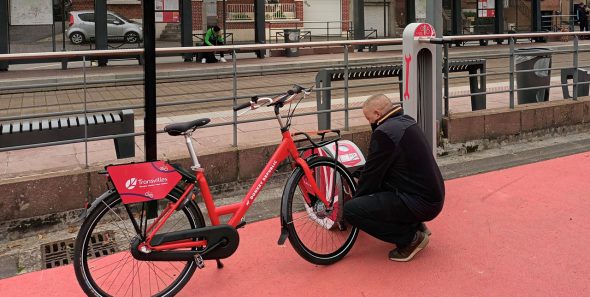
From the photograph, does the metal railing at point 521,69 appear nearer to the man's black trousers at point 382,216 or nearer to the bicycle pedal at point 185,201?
the man's black trousers at point 382,216

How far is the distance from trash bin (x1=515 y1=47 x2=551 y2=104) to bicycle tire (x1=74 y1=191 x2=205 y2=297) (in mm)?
6277

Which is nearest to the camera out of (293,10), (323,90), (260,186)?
(260,186)

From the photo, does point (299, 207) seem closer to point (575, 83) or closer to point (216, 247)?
point (216, 247)

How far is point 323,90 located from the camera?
650 cm

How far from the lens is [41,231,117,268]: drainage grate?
4309mm

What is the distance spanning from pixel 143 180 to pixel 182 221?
0.39 meters

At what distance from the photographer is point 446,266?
13.3 feet

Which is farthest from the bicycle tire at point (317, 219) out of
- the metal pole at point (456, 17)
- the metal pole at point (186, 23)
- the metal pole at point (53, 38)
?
the metal pole at point (456, 17)

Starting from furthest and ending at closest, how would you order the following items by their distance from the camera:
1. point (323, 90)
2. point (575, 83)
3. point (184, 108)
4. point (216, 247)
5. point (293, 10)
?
point (293, 10) < point (184, 108) < point (575, 83) < point (323, 90) < point (216, 247)

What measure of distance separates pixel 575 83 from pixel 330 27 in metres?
28.8

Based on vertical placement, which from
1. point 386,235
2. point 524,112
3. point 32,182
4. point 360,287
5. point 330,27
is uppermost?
point 330,27

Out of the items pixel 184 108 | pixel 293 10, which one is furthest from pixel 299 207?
pixel 293 10

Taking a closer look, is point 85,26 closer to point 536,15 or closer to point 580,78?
point 580,78

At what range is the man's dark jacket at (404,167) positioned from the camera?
3941mm
